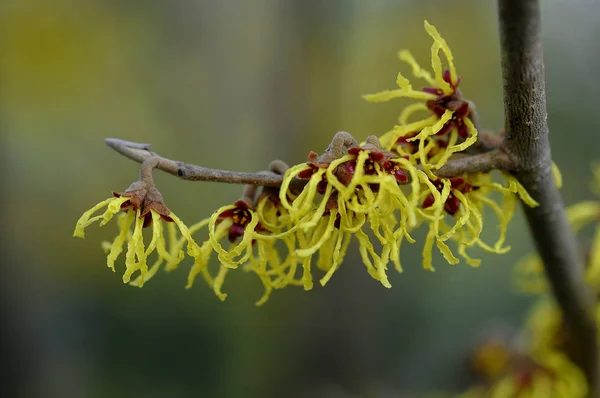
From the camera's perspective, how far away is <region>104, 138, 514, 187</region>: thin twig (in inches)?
19.9

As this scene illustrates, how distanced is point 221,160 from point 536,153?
7.32 ft

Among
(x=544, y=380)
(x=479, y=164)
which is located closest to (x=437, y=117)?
(x=479, y=164)

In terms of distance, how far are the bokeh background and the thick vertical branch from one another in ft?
3.04

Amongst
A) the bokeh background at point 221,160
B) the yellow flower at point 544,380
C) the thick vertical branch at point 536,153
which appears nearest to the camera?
the thick vertical branch at point 536,153

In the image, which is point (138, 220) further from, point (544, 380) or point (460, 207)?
point (544, 380)

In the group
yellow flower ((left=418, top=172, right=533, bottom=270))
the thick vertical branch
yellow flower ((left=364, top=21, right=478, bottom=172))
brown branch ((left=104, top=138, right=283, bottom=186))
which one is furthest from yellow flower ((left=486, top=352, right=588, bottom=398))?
brown branch ((left=104, top=138, right=283, bottom=186))

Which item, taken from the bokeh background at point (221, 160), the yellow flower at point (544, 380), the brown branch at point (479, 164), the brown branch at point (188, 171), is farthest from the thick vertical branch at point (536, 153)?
the bokeh background at point (221, 160)

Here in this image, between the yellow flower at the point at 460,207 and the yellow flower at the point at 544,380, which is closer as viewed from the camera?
the yellow flower at the point at 460,207

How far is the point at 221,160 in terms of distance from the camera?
270 centimetres

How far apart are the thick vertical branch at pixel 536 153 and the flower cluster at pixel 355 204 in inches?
1.1

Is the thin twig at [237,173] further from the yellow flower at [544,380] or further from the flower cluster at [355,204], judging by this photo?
the yellow flower at [544,380]

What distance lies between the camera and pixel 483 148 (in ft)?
1.94

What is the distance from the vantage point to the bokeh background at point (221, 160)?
2.05 metres

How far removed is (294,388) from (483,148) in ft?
5.33
